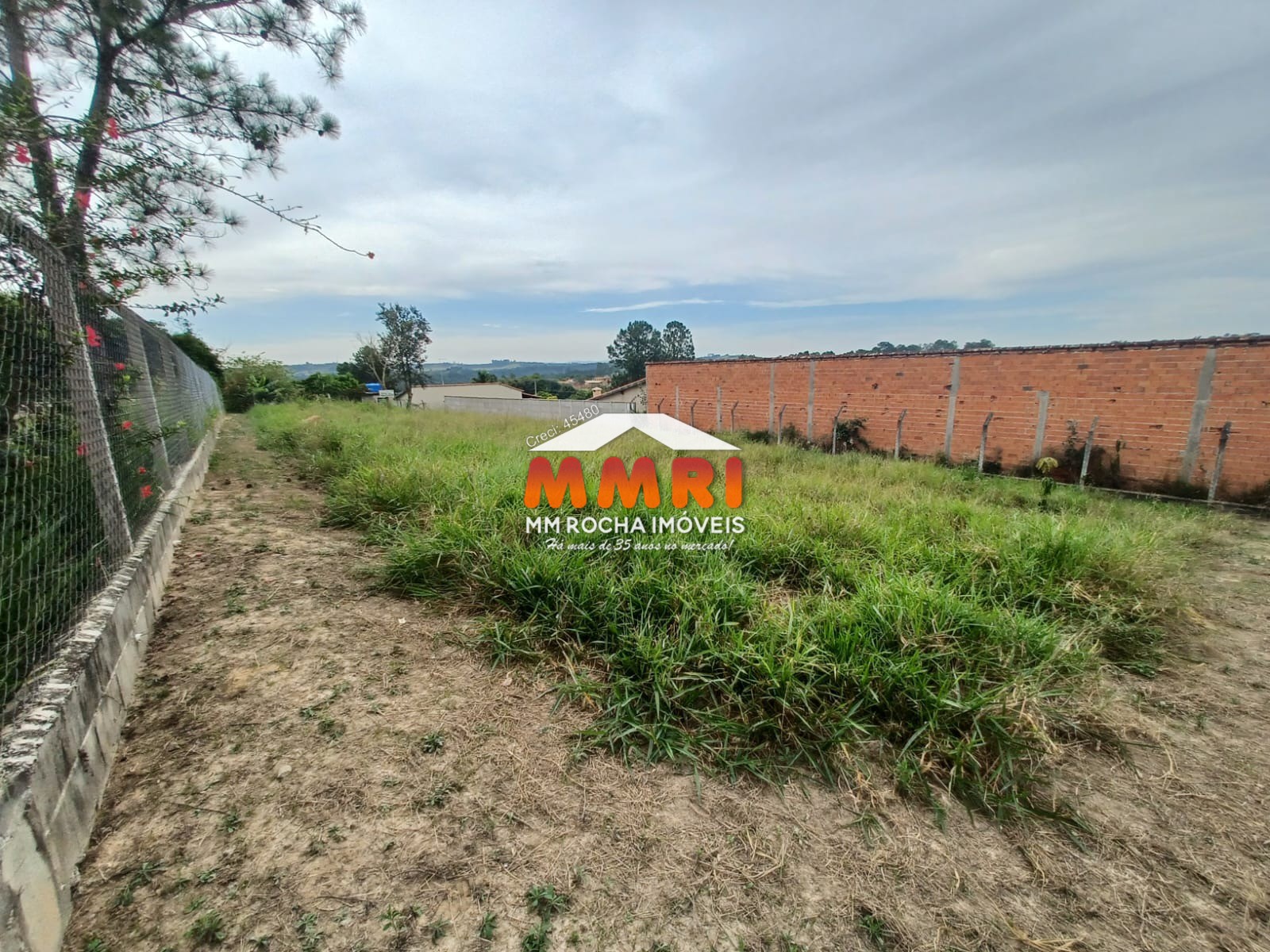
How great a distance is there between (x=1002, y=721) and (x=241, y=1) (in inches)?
254

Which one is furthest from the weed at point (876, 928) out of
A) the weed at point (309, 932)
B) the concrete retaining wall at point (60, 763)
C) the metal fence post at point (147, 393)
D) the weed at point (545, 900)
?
the metal fence post at point (147, 393)

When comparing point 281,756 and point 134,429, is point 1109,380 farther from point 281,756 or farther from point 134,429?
point 134,429

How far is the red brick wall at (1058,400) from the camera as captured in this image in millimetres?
6570

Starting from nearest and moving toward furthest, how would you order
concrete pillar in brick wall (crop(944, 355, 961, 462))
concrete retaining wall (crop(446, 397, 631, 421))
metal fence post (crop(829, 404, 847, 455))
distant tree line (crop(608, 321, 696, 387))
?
concrete pillar in brick wall (crop(944, 355, 961, 462)), metal fence post (crop(829, 404, 847, 455)), concrete retaining wall (crop(446, 397, 631, 421)), distant tree line (crop(608, 321, 696, 387))

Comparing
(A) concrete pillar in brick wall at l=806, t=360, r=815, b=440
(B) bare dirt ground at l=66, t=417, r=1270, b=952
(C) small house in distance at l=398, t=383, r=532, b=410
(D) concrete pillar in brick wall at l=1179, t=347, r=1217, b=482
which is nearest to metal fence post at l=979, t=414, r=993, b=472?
(D) concrete pillar in brick wall at l=1179, t=347, r=1217, b=482

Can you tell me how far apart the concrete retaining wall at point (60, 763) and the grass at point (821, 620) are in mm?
1175

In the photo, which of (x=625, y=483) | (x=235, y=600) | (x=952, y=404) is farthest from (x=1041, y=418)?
(x=235, y=600)

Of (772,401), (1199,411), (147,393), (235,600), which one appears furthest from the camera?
(772,401)

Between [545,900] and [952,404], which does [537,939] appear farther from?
[952,404]

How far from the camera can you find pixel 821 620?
2.35m

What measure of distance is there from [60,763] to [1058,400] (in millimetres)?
11310

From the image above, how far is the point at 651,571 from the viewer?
2.68m

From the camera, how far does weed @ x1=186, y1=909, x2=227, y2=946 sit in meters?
1.11

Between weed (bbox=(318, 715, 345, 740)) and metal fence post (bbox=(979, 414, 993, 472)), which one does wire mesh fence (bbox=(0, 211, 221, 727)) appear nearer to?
weed (bbox=(318, 715, 345, 740))
